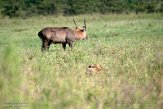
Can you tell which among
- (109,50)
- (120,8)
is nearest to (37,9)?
(120,8)

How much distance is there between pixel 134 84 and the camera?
20.7 feet

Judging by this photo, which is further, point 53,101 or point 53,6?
point 53,6

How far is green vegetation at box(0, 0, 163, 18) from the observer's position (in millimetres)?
42000

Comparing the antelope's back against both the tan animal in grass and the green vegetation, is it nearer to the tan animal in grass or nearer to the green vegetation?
the tan animal in grass

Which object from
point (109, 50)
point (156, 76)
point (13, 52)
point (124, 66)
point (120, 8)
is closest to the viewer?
point (13, 52)

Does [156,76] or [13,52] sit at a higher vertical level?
[13,52]

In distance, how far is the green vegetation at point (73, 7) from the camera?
42.0 meters

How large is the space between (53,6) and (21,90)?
38.6 m

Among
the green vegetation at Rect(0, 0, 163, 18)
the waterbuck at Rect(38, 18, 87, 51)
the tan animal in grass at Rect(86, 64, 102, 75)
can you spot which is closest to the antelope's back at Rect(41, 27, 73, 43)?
the waterbuck at Rect(38, 18, 87, 51)

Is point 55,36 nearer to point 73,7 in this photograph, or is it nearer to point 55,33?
point 55,33

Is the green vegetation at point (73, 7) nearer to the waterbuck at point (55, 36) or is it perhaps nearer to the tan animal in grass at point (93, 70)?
the waterbuck at point (55, 36)

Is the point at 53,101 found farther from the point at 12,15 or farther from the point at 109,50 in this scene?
the point at 12,15

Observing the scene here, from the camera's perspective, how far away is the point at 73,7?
43438 mm

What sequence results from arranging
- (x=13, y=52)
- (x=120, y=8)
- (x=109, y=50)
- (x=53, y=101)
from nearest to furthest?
1. (x=53, y=101)
2. (x=13, y=52)
3. (x=109, y=50)
4. (x=120, y=8)
